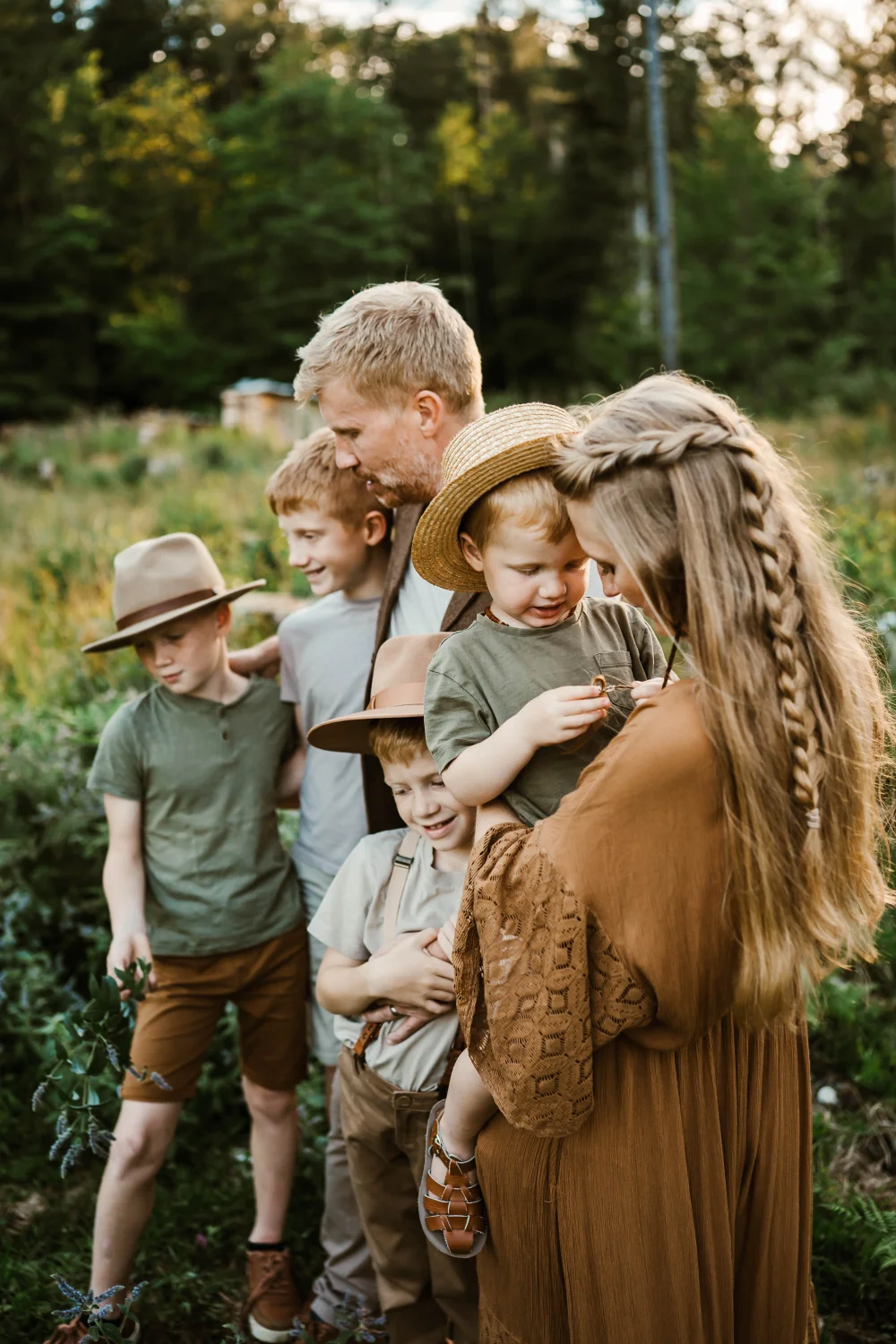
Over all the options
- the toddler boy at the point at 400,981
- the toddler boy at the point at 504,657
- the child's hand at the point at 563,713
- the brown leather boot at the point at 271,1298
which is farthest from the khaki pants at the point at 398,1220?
the child's hand at the point at 563,713

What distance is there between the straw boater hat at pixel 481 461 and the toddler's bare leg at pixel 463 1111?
101 cm

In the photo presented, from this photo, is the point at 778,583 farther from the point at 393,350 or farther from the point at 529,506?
the point at 393,350

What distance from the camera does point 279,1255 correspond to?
310 centimetres

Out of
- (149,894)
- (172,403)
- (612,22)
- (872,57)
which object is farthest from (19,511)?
(872,57)

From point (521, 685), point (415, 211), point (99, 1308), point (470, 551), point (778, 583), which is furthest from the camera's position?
point (415, 211)

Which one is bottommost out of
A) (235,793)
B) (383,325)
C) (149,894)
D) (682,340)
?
(149,894)

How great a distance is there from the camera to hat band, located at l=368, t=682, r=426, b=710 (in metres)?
2.38

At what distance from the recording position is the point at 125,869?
2.94 meters

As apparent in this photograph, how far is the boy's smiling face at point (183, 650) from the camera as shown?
9.76ft

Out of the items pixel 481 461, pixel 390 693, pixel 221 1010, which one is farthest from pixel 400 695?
pixel 221 1010

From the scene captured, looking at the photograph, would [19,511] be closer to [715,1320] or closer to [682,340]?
[715,1320]

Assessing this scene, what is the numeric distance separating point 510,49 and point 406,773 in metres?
38.9

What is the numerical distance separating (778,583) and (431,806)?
1040 millimetres

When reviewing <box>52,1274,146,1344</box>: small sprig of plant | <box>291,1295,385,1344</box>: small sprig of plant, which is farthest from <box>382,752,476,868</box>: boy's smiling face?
<box>291,1295,385,1344</box>: small sprig of plant
